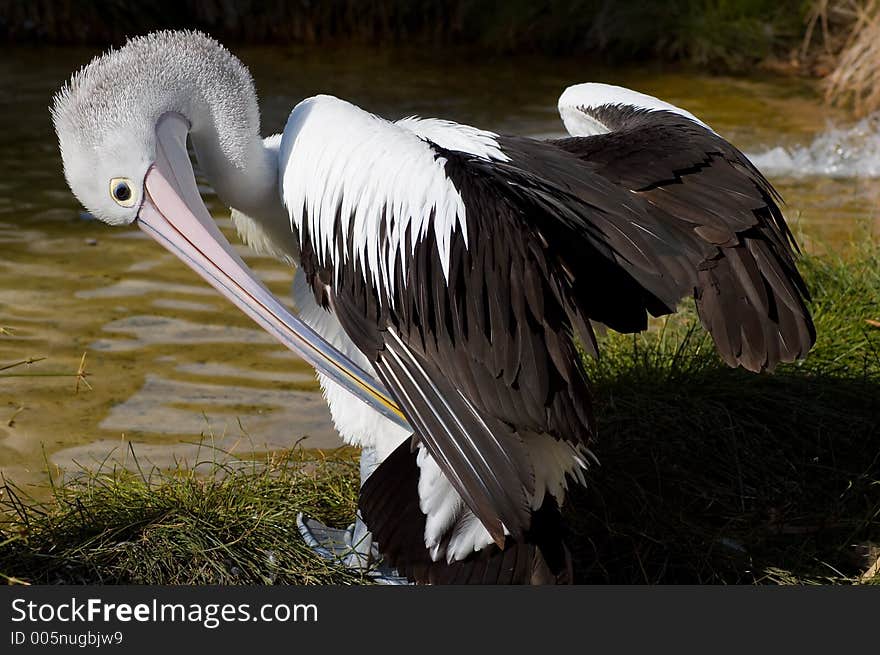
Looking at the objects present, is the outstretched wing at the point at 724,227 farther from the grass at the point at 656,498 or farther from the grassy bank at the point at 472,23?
the grassy bank at the point at 472,23

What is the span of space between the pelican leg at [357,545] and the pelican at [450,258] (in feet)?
0.04

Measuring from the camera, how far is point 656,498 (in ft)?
8.95

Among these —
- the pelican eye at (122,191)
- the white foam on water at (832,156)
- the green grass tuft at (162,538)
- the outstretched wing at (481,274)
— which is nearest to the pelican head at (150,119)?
the pelican eye at (122,191)

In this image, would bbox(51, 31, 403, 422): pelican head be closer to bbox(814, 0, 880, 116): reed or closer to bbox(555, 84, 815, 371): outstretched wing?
bbox(555, 84, 815, 371): outstretched wing

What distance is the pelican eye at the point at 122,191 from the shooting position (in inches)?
90.8

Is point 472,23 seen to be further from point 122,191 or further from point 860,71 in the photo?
point 122,191

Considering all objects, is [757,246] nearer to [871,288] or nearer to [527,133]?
[871,288]

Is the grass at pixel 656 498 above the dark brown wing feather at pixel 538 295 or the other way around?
the other way around

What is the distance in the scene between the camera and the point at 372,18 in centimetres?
895

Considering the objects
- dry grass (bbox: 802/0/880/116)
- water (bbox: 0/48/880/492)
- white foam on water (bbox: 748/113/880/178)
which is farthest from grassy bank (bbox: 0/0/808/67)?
white foam on water (bbox: 748/113/880/178)

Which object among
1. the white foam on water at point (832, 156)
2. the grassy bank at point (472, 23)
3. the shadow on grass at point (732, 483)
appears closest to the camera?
the shadow on grass at point (732, 483)

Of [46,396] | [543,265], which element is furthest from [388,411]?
[46,396]

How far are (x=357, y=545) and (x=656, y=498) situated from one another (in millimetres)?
726

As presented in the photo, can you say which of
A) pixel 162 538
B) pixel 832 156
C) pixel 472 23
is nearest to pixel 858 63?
pixel 832 156
